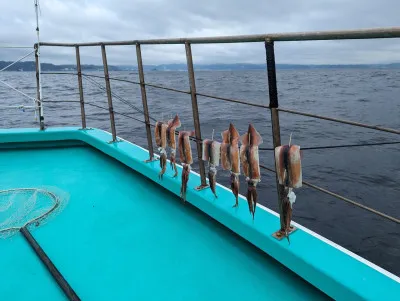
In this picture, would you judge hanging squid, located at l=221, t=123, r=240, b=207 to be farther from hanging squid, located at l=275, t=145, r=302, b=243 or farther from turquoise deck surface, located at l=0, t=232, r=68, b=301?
turquoise deck surface, located at l=0, t=232, r=68, b=301

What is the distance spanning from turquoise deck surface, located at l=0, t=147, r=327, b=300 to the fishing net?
0.12m

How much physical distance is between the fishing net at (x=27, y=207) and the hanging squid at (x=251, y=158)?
→ 202 centimetres

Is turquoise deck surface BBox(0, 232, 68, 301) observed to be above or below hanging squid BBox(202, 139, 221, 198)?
below

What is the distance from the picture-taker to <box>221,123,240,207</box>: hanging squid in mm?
2480

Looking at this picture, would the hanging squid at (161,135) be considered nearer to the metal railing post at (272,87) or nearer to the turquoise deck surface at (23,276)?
the metal railing post at (272,87)

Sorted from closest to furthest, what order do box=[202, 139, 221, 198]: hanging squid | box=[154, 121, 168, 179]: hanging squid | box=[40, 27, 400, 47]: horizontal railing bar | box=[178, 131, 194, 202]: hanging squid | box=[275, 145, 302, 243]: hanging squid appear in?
1. box=[40, 27, 400, 47]: horizontal railing bar
2. box=[275, 145, 302, 243]: hanging squid
3. box=[202, 139, 221, 198]: hanging squid
4. box=[178, 131, 194, 202]: hanging squid
5. box=[154, 121, 168, 179]: hanging squid

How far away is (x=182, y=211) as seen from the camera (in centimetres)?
329

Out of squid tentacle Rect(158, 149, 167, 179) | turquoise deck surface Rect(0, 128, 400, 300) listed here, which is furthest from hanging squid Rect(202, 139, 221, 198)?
squid tentacle Rect(158, 149, 167, 179)

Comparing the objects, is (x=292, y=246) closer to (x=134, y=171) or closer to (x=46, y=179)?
(x=134, y=171)

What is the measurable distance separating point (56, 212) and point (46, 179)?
103 centimetres

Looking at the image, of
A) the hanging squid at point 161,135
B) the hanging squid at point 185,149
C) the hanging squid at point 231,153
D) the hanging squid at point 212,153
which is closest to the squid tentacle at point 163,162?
the hanging squid at point 161,135

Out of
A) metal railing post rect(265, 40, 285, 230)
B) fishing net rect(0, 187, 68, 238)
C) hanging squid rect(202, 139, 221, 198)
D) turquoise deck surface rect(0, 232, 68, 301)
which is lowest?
turquoise deck surface rect(0, 232, 68, 301)

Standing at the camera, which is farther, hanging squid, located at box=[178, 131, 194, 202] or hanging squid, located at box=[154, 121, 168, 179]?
hanging squid, located at box=[154, 121, 168, 179]

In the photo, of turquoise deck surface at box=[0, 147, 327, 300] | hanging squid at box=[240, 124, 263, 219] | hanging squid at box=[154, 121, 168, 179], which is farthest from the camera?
hanging squid at box=[154, 121, 168, 179]
